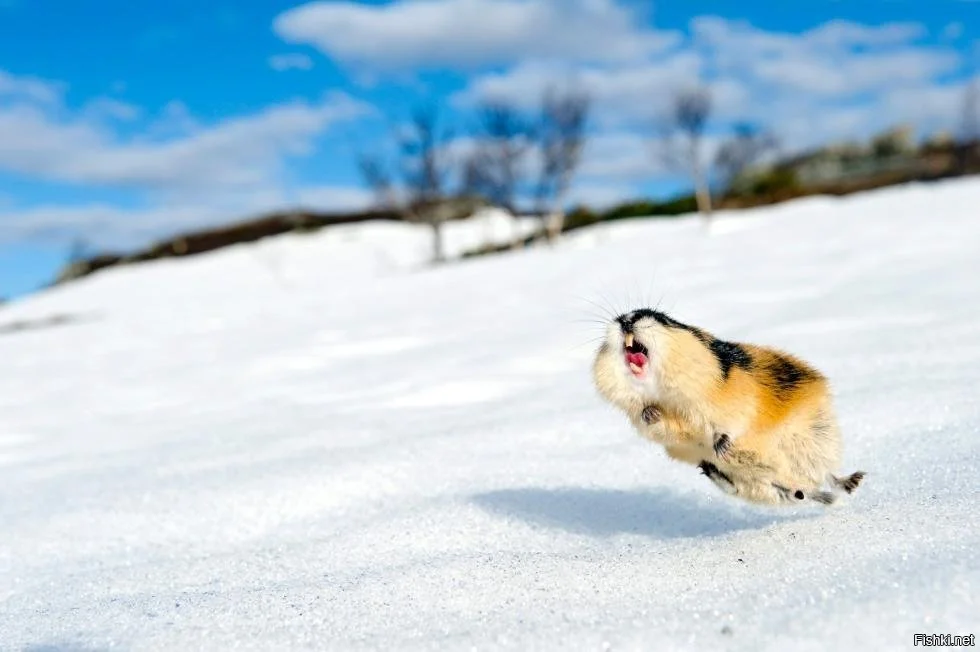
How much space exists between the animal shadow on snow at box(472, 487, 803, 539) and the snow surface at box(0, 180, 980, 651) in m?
0.01

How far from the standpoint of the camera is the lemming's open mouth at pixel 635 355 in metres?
2.07

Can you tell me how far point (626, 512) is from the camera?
2.71 m

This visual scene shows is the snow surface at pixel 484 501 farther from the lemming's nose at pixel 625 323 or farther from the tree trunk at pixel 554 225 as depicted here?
the tree trunk at pixel 554 225

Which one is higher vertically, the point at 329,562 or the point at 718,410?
the point at 718,410

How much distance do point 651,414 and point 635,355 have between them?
16 centimetres

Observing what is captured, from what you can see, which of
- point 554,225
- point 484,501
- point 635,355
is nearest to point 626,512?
point 484,501

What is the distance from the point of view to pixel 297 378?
21.8 feet

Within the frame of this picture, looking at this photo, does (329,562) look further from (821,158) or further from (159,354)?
(821,158)

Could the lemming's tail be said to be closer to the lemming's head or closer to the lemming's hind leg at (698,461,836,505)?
the lemming's hind leg at (698,461,836,505)

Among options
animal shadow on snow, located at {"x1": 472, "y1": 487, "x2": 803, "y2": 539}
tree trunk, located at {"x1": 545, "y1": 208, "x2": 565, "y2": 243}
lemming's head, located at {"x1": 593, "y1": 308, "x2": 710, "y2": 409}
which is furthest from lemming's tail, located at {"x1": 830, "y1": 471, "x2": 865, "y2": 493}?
tree trunk, located at {"x1": 545, "y1": 208, "x2": 565, "y2": 243}

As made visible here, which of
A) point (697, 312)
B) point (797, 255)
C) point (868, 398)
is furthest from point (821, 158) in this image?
point (868, 398)

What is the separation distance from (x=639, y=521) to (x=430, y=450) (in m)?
1.27

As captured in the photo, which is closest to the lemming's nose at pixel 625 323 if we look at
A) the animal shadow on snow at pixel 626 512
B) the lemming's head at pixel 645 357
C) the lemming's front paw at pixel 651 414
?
the lemming's head at pixel 645 357

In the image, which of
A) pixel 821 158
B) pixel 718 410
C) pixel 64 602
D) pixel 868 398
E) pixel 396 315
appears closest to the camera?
pixel 718 410
